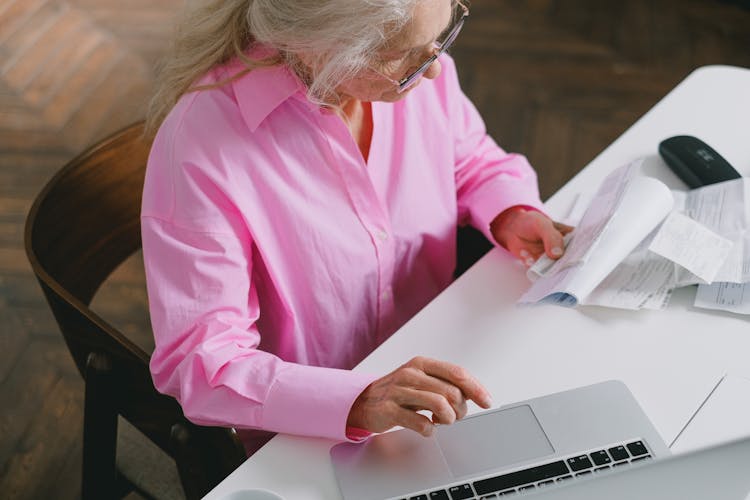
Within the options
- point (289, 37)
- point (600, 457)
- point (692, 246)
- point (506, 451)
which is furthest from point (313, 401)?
point (692, 246)

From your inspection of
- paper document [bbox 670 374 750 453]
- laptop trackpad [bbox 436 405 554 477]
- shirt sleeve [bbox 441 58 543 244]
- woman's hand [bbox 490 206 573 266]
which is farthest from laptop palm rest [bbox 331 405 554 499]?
shirt sleeve [bbox 441 58 543 244]

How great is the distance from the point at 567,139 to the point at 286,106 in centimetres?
194

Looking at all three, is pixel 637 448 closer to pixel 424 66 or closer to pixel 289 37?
pixel 424 66

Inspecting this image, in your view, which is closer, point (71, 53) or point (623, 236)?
point (623, 236)

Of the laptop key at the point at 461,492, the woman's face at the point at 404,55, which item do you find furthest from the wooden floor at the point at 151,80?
the laptop key at the point at 461,492

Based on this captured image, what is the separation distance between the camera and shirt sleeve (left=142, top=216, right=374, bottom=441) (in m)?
1.16

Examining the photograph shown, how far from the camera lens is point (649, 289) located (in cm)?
132

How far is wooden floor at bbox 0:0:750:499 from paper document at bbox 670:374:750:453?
172 cm

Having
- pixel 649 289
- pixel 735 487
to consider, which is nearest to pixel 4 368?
pixel 649 289

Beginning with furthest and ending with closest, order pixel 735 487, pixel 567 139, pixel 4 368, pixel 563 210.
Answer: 1. pixel 567 139
2. pixel 4 368
3. pixel 563 210
4. pixel 735 487

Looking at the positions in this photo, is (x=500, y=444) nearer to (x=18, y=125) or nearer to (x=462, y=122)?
(x=462, y=122)

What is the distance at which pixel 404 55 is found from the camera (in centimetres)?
121

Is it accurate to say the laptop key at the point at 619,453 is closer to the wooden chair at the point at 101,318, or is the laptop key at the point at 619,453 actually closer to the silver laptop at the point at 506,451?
the silver laptop at the point at 506,451

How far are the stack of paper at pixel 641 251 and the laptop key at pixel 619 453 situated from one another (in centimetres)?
23
